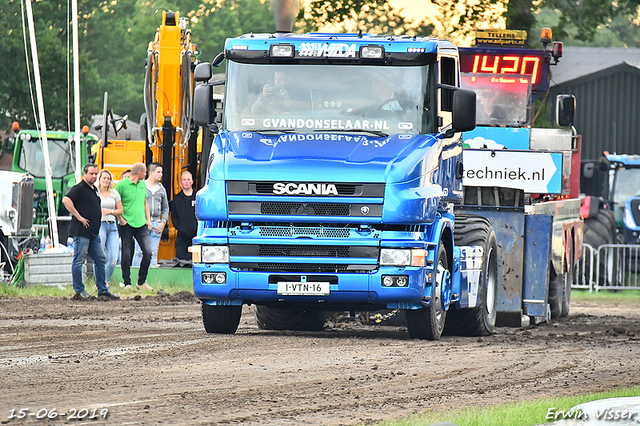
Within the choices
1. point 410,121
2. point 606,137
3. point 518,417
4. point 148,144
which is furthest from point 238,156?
point 606,137

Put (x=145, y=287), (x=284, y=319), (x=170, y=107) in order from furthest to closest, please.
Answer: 1. (x=170, y=107)
2. (x=145, y=287)
3. (x=284, y=319)

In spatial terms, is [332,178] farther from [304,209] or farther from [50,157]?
[50,157]

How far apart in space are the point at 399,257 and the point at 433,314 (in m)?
1.07

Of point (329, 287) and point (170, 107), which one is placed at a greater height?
point (170, 107)

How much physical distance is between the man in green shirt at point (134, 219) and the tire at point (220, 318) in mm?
6090

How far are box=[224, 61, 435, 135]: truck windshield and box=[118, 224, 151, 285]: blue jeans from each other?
6.65m

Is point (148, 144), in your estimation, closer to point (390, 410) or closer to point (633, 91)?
point (390, 410)

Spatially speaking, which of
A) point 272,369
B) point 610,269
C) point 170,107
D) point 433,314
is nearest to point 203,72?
point 433,314

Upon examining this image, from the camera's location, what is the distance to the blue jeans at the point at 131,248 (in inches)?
733

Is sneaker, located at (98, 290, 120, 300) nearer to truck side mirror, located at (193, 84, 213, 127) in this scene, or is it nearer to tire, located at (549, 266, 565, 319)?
truck side mirror, located at (193, 84, 213, 127)

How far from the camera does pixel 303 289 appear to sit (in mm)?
11609

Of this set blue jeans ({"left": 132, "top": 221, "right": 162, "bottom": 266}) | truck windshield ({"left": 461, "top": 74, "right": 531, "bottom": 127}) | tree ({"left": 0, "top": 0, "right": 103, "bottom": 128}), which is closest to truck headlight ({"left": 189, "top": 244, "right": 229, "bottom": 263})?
blue jeans ({"left": 132, "top": 221, "right": 162, "bottom": 266})

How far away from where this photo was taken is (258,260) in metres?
11.6

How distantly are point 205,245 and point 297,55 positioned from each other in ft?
7.45
